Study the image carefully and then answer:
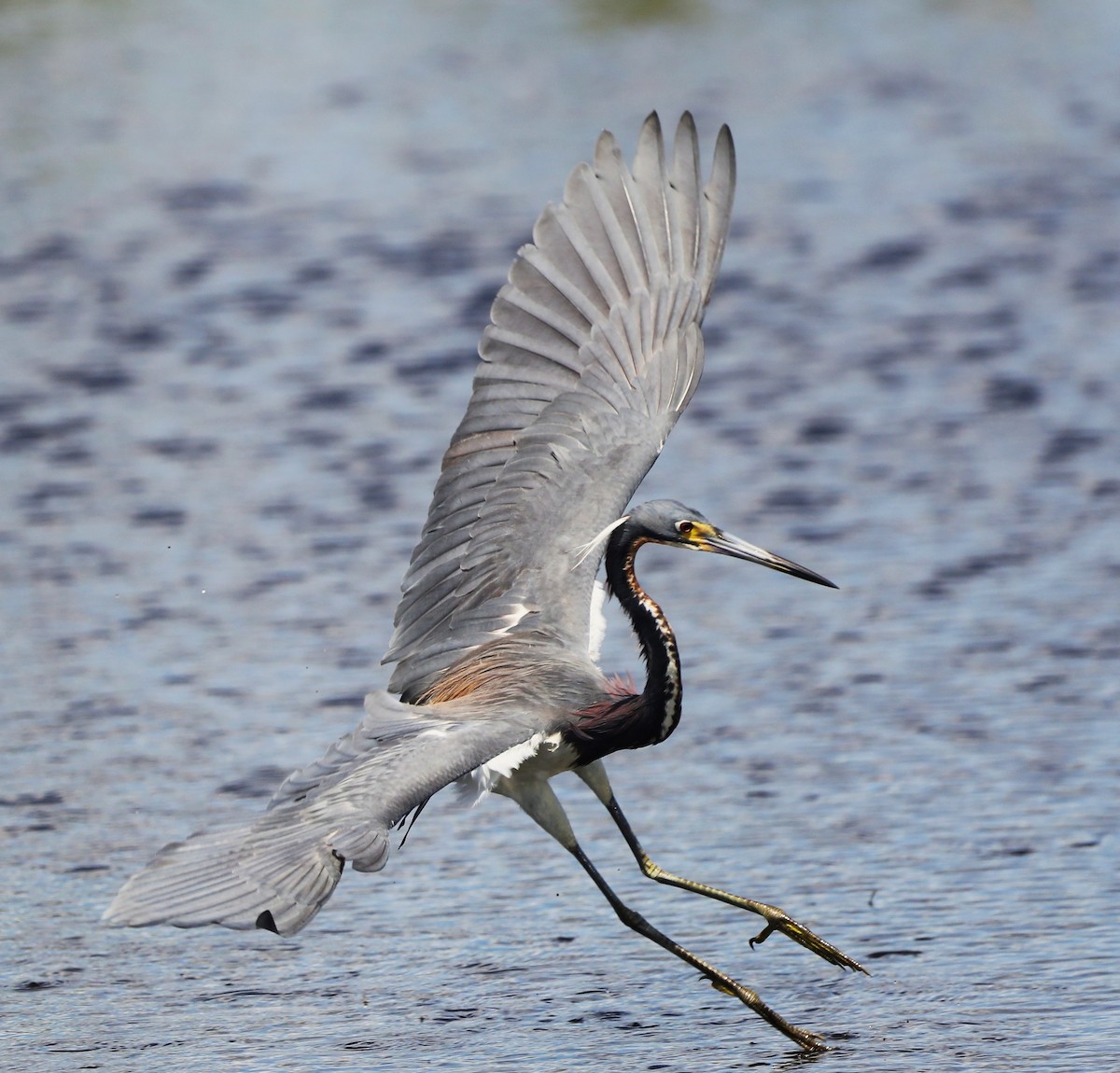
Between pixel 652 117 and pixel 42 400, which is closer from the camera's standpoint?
pixel 652 117

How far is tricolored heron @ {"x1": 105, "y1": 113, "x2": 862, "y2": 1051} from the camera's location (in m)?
6.52

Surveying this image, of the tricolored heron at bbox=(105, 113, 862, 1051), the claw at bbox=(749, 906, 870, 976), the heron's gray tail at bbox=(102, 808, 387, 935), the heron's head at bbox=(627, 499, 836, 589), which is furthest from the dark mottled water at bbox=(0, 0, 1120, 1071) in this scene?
the heron's head at bbox=(627, 499, 836, 589)

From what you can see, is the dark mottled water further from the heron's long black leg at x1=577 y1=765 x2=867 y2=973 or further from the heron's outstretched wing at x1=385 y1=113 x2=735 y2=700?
the heron's outstretched wing at x1=385 y1=113 x2=735 y2=700

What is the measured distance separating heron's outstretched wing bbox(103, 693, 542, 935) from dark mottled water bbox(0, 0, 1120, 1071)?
783mm

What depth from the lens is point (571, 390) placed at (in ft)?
23.6

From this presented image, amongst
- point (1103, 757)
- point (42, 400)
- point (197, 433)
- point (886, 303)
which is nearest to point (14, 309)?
→ point (42, 400)

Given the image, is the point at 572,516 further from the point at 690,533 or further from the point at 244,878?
the point at 244,878

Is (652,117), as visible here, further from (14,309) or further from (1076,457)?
(14,309)

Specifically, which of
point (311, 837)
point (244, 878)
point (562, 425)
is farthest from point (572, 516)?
point (244, 878)

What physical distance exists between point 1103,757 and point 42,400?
21.0ft

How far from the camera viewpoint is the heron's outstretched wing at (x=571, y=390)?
22.9 feet

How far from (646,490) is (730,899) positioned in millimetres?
3833

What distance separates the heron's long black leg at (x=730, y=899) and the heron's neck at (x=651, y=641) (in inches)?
9.6

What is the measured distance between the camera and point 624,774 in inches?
315
